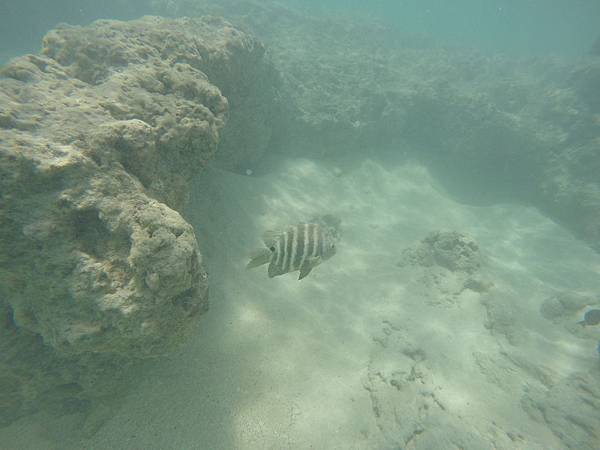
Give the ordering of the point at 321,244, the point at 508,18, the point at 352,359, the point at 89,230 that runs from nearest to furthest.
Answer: the point at 89,230 < the point at 321,244 < the point at 352,359 < the point at 508,18

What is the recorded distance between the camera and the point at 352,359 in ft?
13.7

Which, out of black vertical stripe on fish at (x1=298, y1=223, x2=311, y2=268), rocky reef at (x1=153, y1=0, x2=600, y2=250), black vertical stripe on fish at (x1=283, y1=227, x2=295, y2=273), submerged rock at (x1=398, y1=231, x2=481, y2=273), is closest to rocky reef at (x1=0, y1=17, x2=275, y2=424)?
black vertical stripe on fish at (x1=283, y1=227, x2=295, y2=273)

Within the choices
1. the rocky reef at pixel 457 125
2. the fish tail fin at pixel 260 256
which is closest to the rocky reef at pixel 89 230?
the fish tail fin at pixel 260 256

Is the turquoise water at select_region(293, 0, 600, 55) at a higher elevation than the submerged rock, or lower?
higher

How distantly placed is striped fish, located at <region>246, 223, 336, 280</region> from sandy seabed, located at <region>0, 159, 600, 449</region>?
1.49 metres

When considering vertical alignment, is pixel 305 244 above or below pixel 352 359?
above

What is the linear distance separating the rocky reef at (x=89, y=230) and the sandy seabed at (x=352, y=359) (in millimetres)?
642

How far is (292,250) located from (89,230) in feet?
5.07

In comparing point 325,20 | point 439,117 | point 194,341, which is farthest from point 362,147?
point 325,20

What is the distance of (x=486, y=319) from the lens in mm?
5410

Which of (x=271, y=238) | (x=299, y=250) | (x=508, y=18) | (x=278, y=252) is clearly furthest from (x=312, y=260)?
(x=508, y=18)

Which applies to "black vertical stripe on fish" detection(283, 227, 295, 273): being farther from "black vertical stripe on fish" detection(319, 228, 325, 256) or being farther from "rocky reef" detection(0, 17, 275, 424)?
"rocky reef" detection(0, 17, 275, 424)

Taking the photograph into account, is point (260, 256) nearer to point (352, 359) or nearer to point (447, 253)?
point (352, 359)

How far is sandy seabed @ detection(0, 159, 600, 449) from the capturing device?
3.13 meters
